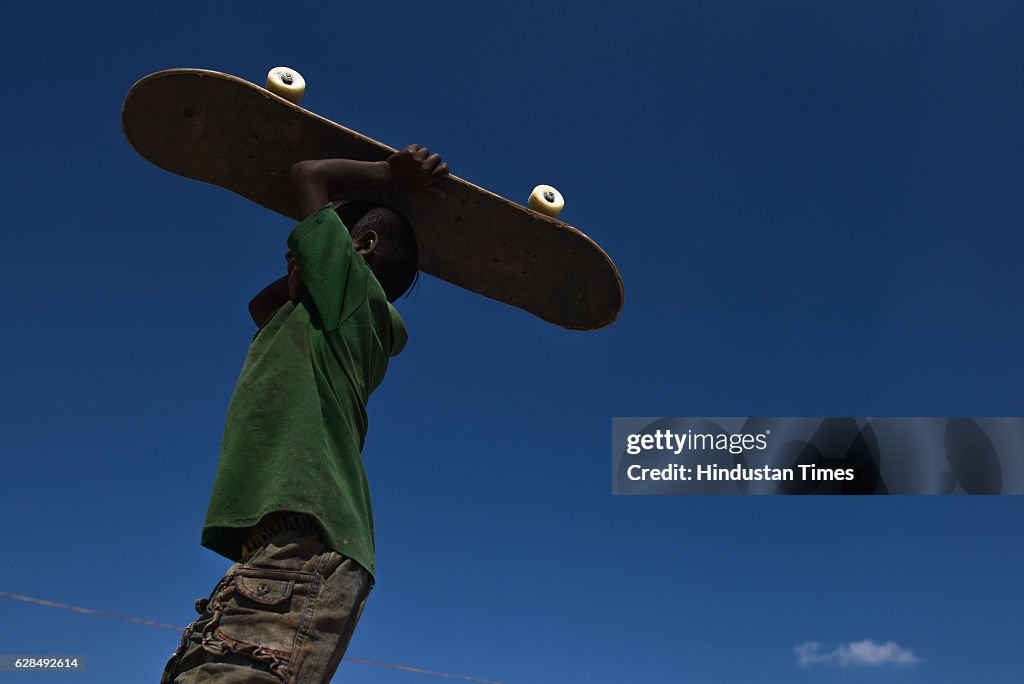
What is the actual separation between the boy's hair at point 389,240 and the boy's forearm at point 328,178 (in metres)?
0.10

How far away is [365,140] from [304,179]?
11.5 inches

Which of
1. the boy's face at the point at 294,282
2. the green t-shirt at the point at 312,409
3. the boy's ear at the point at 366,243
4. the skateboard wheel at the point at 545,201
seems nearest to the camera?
the green t-shirt at the point at 312,409

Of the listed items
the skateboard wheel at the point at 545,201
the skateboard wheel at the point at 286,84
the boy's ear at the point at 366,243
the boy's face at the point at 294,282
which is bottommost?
the boy's face at the point at 294,282

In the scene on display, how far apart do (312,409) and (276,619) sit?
48 centimetres

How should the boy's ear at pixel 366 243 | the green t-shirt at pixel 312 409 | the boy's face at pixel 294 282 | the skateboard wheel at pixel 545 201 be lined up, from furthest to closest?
the skateboard wheel at pixel 545 201 < the boy's ear at pixel 366 243 < the boy's face at pixel 294 282 < the green t-shirt at pixel 312 409

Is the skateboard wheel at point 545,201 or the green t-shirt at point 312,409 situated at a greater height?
the skateboard wheel at point 545,201

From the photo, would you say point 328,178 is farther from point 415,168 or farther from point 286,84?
point 286,84

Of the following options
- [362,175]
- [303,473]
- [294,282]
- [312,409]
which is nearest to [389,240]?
[362,175]

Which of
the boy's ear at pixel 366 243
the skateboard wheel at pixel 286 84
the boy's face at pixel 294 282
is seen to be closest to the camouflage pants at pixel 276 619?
the boy's face at pixel 294 282

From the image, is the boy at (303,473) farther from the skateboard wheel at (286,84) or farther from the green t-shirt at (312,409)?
the skateboard wheel at (286,84)

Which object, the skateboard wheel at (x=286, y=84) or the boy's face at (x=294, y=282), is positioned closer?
the boy's face at (x=294, y=282)

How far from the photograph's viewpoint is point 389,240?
2.66 m

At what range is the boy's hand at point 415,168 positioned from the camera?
2617 mm

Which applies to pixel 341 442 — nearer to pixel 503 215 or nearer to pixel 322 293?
pixel 322 293
